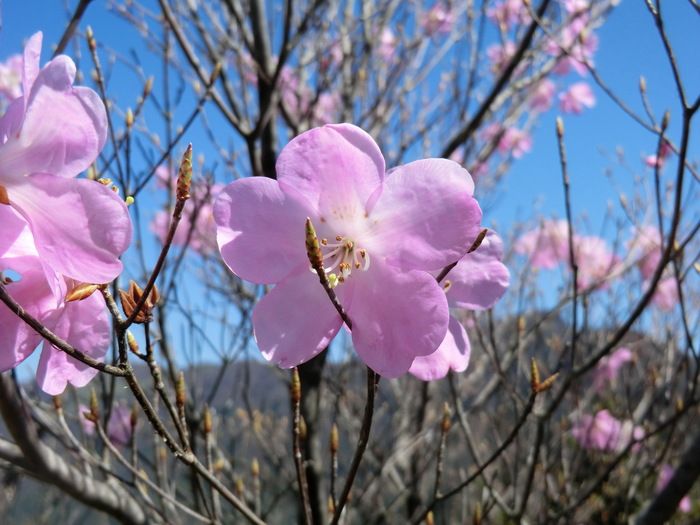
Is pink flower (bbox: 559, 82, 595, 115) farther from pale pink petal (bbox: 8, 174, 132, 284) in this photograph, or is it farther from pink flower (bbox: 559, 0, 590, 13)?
pale pink petal (bbox: 8, 174, 132, 284)

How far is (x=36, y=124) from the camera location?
644mm

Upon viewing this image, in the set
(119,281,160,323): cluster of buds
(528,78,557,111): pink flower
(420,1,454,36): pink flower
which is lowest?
(119,281,160,323): cluster of buds

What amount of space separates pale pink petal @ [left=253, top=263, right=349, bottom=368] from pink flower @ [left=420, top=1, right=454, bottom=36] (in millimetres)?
3200

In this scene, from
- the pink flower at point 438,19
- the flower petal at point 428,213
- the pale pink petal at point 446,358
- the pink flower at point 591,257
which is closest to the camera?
the flower petal at point 428,213

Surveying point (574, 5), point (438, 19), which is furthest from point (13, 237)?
point (438, 19)

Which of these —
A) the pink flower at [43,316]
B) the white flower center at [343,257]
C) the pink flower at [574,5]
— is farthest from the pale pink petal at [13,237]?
the pink flower at [574,5]

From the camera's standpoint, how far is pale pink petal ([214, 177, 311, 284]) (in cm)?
77

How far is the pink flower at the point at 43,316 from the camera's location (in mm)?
677

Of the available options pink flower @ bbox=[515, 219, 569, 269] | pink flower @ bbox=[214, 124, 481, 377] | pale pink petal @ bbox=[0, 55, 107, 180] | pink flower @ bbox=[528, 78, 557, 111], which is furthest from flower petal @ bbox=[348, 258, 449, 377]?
pink flower @ bbox=[528, 78, 557, 111]

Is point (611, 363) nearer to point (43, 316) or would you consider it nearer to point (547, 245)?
point (547, 245)

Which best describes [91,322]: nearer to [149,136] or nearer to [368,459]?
[149,136]

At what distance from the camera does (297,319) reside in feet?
2.58

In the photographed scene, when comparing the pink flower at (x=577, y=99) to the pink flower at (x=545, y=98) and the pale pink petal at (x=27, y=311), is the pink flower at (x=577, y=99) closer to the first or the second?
the pink flower at (x=545, y=98)

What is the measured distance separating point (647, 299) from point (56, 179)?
109 centimetres
